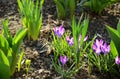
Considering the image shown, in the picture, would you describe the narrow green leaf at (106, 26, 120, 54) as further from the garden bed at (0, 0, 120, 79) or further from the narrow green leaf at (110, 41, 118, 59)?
the garden bed at (0, 0, 120, 79)

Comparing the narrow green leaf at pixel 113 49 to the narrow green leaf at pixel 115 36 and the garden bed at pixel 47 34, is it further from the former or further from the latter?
the garden bed at pixel 47 34

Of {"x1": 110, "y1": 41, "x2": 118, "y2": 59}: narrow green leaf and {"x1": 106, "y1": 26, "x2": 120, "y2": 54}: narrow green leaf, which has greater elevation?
{"x1": 106, "y1": 26, "x2": 120, "y2": 54}: narrow green leaf

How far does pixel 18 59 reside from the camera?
6.62 ft

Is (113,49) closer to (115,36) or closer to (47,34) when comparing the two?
(115,36)

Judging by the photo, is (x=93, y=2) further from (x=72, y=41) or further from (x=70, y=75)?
(x=70, y=75)

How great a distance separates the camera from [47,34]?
230cm

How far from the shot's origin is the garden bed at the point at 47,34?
6.40 ft

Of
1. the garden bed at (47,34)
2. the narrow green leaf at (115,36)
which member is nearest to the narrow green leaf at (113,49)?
the narrow green leaf at (115,36)

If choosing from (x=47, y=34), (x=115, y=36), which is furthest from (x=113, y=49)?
(x=47, y=34)

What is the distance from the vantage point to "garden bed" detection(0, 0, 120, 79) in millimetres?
1952

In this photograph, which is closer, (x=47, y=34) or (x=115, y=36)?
(x=115, y=36)

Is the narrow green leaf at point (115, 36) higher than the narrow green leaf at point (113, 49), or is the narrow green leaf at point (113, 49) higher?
the narrow green leaf at point (115, 36)

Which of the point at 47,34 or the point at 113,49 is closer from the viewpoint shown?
the point at 113,49

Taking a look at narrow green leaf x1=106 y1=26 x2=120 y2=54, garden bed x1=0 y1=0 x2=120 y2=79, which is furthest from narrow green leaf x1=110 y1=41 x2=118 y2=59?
garden bed x1=0 y1=0 x2=120 y2=79
